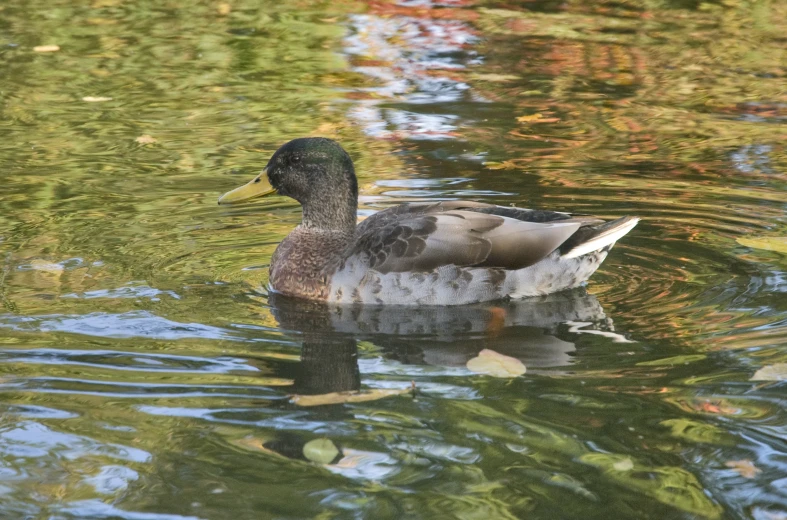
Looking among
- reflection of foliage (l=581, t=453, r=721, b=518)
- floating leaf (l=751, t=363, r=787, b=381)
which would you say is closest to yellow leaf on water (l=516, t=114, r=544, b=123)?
floating leaf (l=751, t=363, r=787, b=381)

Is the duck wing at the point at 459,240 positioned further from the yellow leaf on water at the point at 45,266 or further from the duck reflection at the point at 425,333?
the yellow leaf on water at the point at 45,266

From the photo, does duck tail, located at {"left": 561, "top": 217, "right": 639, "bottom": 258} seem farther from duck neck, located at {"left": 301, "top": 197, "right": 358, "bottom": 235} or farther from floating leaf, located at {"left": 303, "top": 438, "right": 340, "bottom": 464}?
floating leaf, located at {"left": 303, "top": 438, "right": 340, "bottom": 464}

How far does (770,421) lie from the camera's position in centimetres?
487

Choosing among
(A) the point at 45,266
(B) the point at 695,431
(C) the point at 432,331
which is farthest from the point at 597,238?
(A) the point at 45,266

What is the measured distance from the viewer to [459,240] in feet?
21.6

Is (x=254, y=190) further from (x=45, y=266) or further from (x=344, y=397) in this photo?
(x=344, y=397)

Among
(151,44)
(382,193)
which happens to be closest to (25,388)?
(382,193)

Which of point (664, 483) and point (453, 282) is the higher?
point (664, 483)

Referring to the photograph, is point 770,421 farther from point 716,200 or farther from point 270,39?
point 270,39

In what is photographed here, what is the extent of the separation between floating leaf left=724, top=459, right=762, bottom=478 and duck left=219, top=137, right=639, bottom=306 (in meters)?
2.34

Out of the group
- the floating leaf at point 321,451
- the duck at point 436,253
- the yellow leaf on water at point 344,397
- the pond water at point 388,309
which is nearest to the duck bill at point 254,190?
the duck at point 436,253

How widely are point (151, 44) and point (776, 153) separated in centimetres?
724

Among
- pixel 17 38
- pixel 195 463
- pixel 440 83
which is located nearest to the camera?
pixel 195 463

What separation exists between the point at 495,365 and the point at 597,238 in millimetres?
1486
